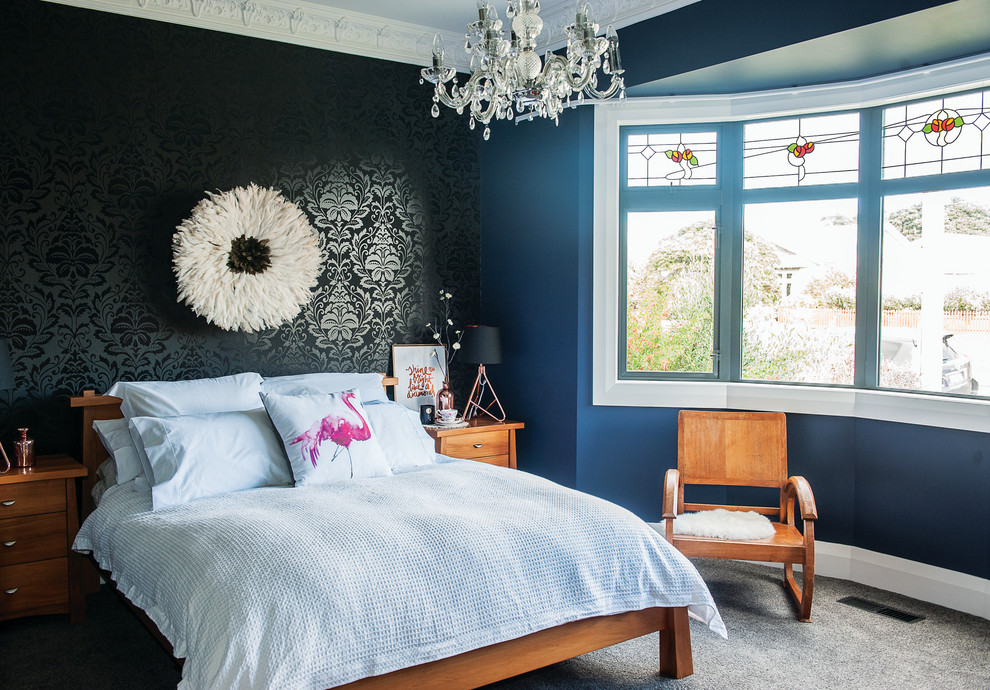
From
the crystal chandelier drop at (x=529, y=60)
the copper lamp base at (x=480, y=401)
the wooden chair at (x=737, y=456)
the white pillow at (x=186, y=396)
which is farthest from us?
the copper lamp base at (x=480, y=401)

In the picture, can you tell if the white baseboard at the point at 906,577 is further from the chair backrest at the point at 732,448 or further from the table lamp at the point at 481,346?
the table lamp at the point at 481,346

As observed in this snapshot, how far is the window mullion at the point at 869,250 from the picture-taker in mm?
4215

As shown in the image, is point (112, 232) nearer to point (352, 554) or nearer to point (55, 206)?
point (55, 206)

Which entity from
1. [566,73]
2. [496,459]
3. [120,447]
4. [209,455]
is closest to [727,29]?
[566,73]

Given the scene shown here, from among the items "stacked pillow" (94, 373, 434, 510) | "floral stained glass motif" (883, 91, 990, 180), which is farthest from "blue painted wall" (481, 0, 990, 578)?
"stacked pillow" (94, 373, 434, 510)

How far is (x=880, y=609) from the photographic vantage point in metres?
3.70

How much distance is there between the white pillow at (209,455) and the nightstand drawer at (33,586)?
2.57 feet

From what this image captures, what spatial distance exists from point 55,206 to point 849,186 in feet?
14.0

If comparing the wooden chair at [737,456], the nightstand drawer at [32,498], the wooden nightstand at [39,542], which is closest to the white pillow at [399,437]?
the wooden chair at [737,456]

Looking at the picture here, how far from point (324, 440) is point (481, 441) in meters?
1.46

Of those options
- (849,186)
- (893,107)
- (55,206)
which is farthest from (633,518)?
(55,206)

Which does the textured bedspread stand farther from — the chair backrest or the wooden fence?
the wooden fence

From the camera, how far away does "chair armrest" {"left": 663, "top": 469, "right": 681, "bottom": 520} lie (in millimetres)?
3584

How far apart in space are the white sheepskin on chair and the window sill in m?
0.82
